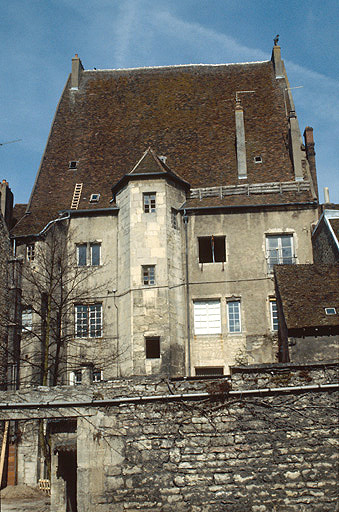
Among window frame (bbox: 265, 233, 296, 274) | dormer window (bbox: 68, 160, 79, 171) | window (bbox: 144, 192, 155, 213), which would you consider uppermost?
dormer window (bbox: 68, 160, 79, 171)

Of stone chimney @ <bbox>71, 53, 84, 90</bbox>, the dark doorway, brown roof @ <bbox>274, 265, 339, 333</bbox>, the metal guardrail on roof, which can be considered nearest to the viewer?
the dark doorway

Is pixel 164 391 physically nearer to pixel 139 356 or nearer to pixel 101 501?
pixel 101 501

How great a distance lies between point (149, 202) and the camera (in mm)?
26719

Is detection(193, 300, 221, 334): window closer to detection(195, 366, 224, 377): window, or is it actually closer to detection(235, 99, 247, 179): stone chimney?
detection(195, 366, 224, 377): window

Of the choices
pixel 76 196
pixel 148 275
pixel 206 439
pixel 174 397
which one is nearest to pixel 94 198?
pixel 76 196

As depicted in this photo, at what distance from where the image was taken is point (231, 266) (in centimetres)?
2633

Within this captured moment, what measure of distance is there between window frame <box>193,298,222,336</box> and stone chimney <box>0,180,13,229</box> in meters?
8.42

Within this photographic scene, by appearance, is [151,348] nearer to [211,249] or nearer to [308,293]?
[211,249]

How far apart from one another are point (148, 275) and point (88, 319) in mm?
2876

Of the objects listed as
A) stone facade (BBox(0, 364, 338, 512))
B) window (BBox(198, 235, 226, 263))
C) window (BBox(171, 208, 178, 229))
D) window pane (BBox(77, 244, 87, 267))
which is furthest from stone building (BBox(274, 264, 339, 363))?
window pane (BBox(77, 244, 87, 267))

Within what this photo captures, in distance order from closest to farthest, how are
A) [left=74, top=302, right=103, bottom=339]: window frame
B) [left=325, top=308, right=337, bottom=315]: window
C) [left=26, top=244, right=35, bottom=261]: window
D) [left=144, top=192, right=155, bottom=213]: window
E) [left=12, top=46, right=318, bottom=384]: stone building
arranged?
[left=325, top=308, right=337, bottom=315]: window, [left=12, top=46, right=318, bottom=384]: stone building, [left=74, top=302, right=103, bottom=339]: window frame, [left=26, top=244, right=35, bottom=261]: window, [left=144, top=192, right=155, bottom=213]: window

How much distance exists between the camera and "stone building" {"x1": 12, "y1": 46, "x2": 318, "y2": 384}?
25.1 metres

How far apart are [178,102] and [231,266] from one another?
10.1 meters

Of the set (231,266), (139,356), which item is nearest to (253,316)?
(231,266)
